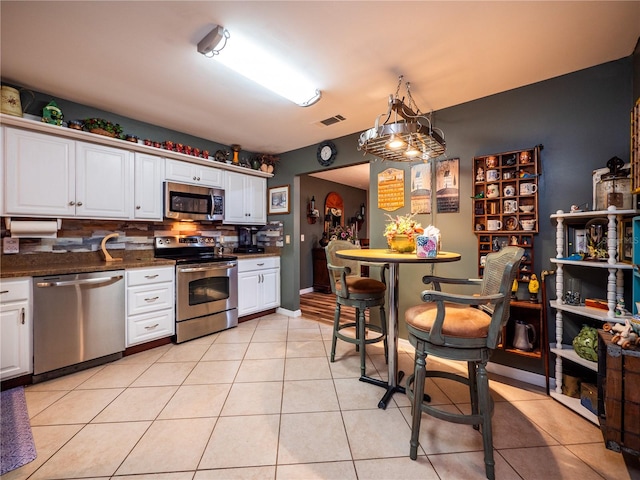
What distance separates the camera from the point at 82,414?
1765 millimetres

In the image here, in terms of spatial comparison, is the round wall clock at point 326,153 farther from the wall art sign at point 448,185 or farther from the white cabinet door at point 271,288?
the white cabinet door at point 271,288

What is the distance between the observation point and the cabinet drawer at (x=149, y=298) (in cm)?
261

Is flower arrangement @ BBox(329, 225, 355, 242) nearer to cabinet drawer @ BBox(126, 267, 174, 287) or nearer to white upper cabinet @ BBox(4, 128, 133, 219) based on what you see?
cabinet drawer @ BBox(126, 267, 174, 287)

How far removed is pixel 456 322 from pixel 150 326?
2815 millimetres

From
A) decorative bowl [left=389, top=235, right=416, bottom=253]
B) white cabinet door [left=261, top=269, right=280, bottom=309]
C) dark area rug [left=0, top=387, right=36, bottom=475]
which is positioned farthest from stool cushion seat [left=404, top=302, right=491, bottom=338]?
white cabinet door [left=261, top=269, right=280, bottom=309]

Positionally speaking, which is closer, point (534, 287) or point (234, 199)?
point (534, 287)

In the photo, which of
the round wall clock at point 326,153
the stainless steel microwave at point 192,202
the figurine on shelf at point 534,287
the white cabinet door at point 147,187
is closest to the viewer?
the figurine on shelf at point 534,287

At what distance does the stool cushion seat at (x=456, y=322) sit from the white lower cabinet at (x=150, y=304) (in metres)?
2.49

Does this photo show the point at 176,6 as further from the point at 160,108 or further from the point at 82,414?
the point at 82,414

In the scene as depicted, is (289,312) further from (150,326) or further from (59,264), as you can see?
(59,264)

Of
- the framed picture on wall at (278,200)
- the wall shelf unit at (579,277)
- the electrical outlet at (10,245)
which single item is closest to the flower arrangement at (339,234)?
the framed picture on wall at (278,200)

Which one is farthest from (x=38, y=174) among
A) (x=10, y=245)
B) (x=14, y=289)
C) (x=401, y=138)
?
(x=401, y=138)

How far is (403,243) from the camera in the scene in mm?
1997

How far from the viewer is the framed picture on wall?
4.02m
